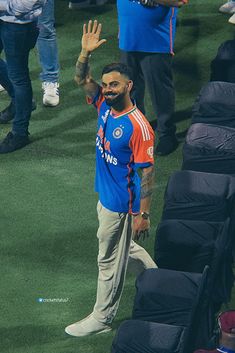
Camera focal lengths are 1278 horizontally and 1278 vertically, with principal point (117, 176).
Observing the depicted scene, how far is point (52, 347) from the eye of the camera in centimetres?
919

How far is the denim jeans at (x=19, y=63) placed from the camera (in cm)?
1154

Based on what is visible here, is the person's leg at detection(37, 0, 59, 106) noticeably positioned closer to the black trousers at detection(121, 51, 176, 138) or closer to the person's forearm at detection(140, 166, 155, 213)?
the black trousers at detection(121, 51, 176, 138)

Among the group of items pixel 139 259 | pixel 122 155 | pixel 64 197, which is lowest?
pixel 64 197

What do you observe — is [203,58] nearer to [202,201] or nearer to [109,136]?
[202,201]

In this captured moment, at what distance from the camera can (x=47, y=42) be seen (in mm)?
12609

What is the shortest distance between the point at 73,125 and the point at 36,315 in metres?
3.47

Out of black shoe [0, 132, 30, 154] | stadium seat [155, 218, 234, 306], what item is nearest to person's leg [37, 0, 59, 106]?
black shoe [0, 132, 30, 154]

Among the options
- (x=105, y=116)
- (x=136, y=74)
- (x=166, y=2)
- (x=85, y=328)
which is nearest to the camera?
(x=105, y=116)

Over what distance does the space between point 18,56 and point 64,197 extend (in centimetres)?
138

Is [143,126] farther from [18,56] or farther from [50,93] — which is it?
[50,93]

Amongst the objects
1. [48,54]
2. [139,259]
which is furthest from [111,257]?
[48,54]

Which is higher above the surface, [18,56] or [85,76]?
[85,76]

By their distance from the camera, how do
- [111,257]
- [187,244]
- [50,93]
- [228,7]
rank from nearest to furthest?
1. [111,257]
2. [187,244]
3. [50,93]
4. [228,7]

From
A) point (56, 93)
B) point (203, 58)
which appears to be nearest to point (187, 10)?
point (203, 58)
